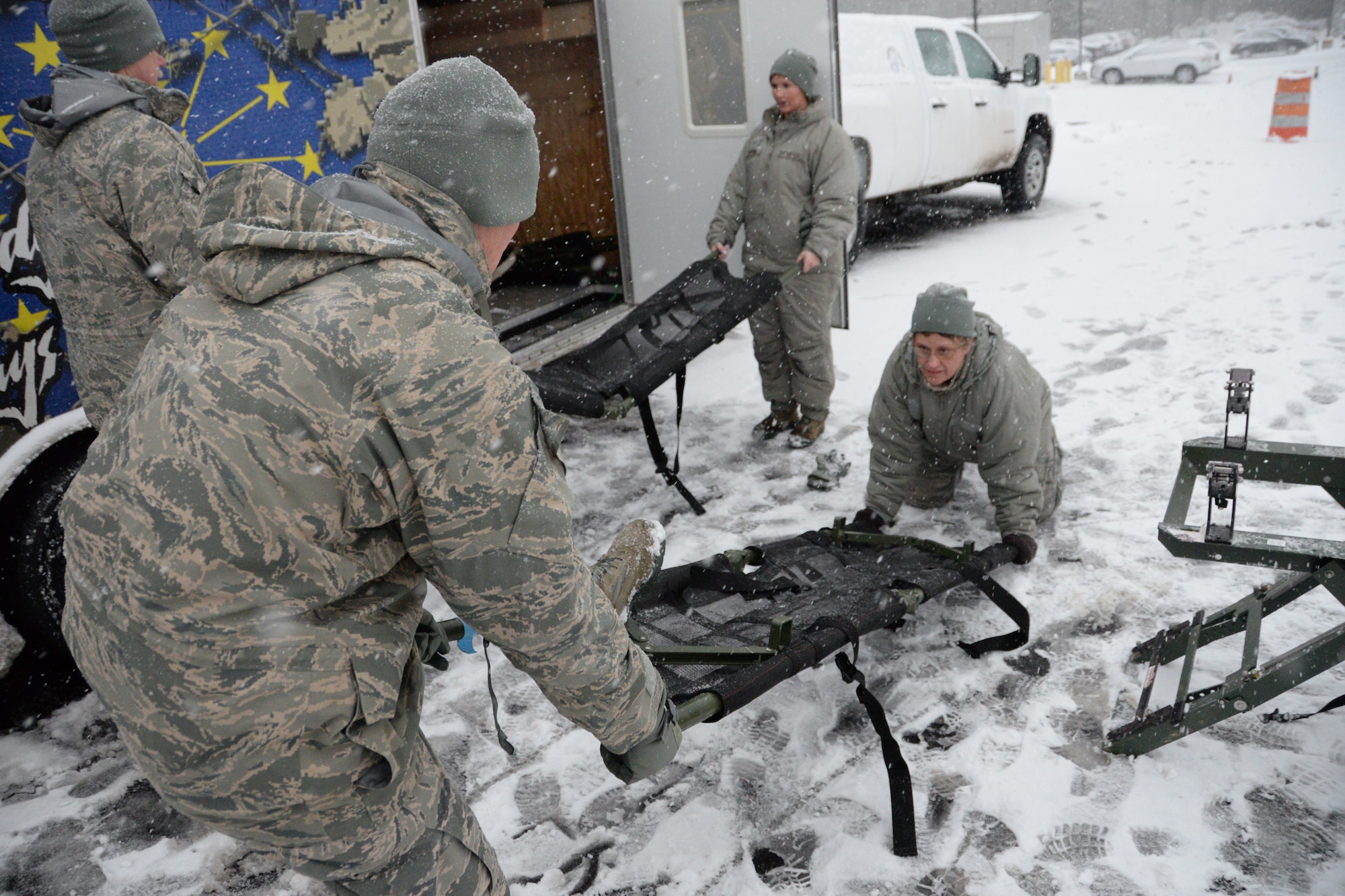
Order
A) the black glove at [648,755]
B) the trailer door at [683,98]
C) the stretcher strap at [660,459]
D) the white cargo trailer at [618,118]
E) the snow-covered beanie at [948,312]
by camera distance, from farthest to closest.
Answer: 1. the white cargo trailer at [618,118]
2. the trailer door at [683,98]
3. the stretcher strap at [660,459]
4. the snow-covered beanie at [948,312]
5. the black glove at [648,755]

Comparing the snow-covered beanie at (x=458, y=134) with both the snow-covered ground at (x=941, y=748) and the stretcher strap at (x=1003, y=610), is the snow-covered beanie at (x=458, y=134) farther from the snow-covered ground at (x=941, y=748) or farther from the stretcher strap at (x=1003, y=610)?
the stretcher strap at (x=1003, y=610)

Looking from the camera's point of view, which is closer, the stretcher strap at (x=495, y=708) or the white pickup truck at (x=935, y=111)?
the stretcher strap at (x=495, y=708)

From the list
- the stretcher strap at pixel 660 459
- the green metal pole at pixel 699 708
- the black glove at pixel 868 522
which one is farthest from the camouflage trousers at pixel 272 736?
the stretcher strap at pixel 660 459

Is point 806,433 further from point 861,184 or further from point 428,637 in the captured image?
point 861,184

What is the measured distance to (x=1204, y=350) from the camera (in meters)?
5.39

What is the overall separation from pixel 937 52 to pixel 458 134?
8355 mm

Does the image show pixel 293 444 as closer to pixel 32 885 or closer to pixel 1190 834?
pixel 32 885

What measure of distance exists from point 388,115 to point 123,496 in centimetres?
65

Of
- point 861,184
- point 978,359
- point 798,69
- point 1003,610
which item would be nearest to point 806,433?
point 978,359

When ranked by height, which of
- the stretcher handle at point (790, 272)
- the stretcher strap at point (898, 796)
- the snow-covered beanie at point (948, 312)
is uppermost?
the snow-covered beanie at point (948, 312)

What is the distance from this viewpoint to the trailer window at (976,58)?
8.85 metres

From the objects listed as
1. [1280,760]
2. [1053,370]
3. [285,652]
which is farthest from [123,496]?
[1053,370]

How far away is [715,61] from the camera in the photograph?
5.18m

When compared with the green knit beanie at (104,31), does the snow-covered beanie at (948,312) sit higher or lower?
lower
